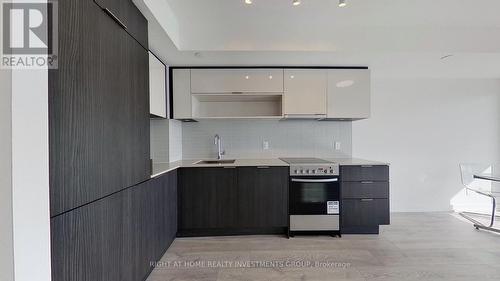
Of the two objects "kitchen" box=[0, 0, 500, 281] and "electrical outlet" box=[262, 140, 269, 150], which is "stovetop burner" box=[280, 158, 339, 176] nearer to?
"kitchen" box=[0, 0, 500, 281]

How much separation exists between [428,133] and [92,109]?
441cm

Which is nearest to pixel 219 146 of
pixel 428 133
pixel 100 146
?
pixel 100 146

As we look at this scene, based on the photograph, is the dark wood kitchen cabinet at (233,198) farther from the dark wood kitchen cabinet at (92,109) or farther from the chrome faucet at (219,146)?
the dark wood kitchen cabinet at (92,109)

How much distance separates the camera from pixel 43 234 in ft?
2.73

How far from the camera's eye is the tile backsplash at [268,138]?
11.6 ft

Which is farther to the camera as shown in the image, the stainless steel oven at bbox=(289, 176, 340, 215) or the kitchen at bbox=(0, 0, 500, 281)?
the stainless steel oven at bbox=(289, 176, 340, 215)

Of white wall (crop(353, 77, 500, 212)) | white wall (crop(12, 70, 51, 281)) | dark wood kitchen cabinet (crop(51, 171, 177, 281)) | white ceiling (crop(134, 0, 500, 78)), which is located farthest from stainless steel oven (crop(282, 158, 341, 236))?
white wall (crop(12, 70, 51, 281))

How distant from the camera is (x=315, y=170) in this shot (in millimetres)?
2906

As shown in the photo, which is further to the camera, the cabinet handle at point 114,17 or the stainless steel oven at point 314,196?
the stainless steel oven at point 314,196

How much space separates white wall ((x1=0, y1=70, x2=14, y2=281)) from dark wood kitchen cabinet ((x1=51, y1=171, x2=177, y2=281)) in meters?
0.25

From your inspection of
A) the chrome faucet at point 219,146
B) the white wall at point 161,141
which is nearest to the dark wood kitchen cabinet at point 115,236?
the white wall at point 161,141

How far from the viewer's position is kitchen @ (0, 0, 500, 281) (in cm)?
109

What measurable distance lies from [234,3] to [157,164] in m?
1.92

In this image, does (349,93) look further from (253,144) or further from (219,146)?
(219,146)
